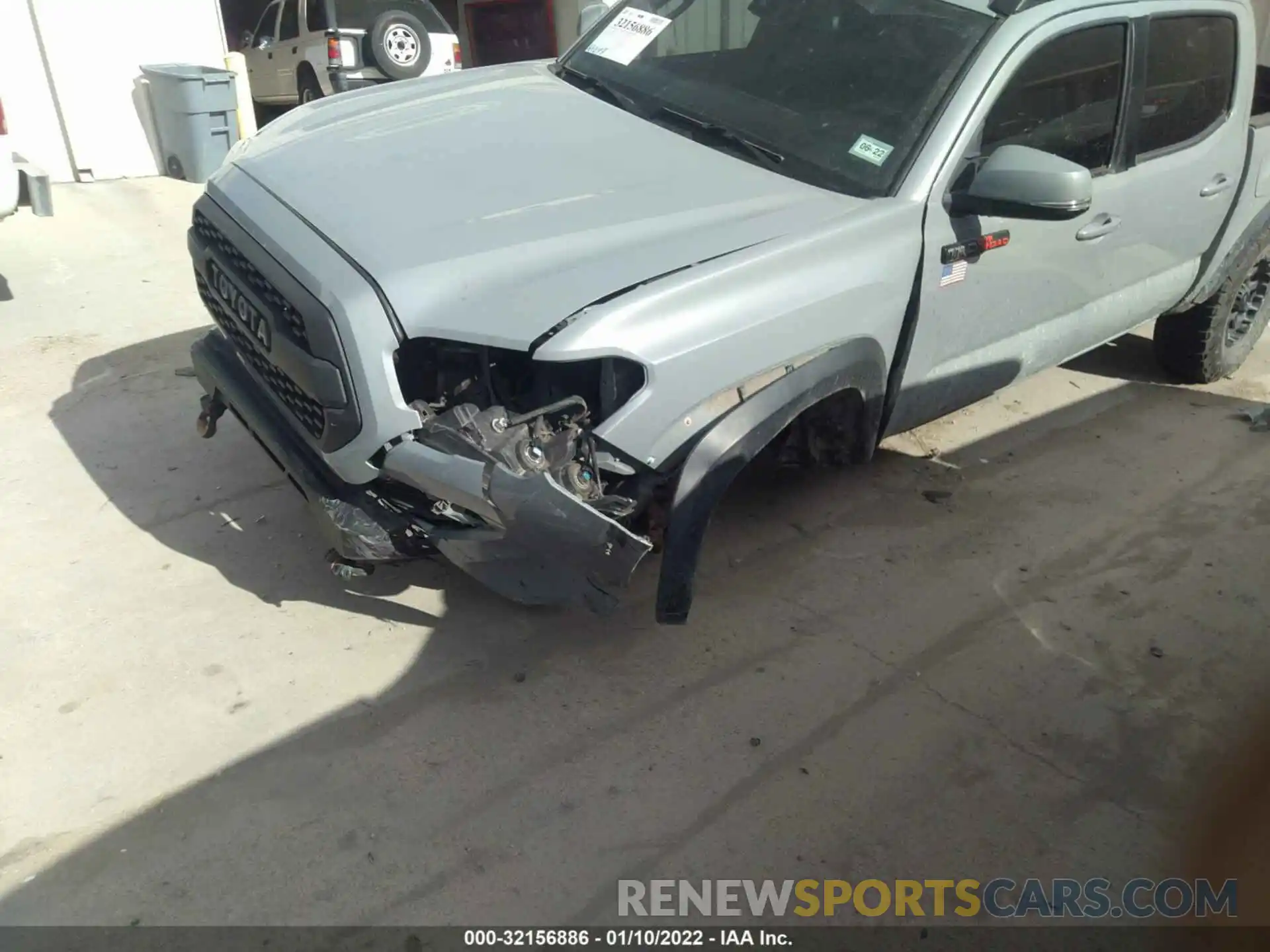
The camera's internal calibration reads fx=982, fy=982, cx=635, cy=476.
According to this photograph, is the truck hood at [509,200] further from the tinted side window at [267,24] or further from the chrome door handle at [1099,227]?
the tinted side window at [267,24]

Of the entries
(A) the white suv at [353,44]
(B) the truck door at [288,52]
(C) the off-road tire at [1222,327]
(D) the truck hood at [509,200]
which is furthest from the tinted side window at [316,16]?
(C) the off-road tire at [1222,327]

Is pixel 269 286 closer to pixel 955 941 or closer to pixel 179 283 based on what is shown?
pixel 955 941

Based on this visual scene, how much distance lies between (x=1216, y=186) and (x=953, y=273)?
180 cm

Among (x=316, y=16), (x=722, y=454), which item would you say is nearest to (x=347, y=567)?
(x=722, y=454)

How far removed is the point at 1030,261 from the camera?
3398mm

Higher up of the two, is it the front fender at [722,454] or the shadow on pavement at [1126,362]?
the front fender at [722,454]

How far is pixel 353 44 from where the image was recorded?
9.96 metres

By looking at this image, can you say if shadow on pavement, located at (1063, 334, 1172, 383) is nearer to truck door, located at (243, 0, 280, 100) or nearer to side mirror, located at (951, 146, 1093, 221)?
side mirror, located at (951, 146, 1093, 221)

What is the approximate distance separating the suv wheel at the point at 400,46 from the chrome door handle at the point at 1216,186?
7581 mm

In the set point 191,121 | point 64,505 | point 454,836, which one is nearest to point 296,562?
point 64,505

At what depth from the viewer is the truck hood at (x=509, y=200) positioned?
243 cm

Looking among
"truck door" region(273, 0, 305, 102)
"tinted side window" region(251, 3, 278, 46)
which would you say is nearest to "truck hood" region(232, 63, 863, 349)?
"truck door" region(273, 0, 305, 102)

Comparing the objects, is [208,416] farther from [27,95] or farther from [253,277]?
[27,95]

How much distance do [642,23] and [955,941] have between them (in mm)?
3304
